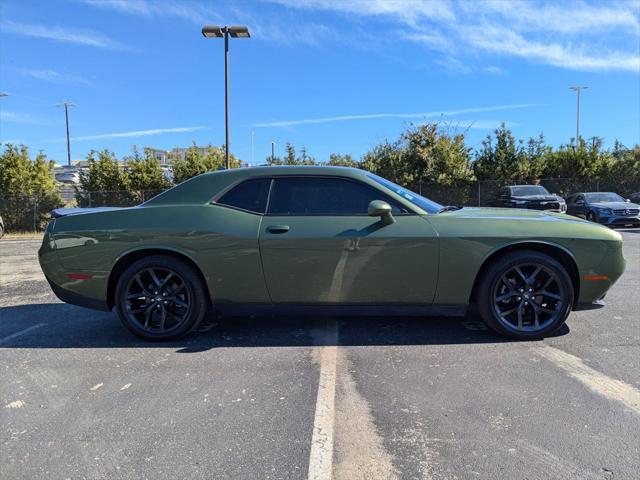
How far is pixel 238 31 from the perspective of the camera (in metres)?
16.1

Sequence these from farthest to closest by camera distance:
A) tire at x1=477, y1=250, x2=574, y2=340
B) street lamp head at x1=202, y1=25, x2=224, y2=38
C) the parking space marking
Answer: street lamp head at x1=202, y1=25, x2=224, y2=38 → tire at x1=477, y1=250, x2=574, y2=340 → the parking space marking

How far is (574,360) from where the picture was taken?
3.73m

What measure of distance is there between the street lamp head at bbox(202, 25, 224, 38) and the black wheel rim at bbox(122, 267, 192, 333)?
13.8 meters

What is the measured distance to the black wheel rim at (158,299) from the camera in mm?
4227

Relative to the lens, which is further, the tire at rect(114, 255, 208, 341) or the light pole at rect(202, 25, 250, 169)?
the light pole at rect(202, 25, 250, 169)

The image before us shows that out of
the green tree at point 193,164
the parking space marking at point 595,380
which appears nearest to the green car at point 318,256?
the parking space marking at point 595,380

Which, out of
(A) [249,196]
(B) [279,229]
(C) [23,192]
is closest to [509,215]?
(B) [279,229]

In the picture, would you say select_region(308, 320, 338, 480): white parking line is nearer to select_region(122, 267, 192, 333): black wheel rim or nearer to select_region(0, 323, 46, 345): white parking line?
select_region(122, 267, 192, 333): black wheel rim

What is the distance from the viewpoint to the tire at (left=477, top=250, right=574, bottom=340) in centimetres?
404

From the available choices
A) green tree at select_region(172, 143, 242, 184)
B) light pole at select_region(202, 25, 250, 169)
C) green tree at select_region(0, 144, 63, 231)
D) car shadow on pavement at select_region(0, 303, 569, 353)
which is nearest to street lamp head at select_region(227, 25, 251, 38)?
light pole at select_region(202, 25, 250, 169)

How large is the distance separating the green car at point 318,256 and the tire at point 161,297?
1 centimetres

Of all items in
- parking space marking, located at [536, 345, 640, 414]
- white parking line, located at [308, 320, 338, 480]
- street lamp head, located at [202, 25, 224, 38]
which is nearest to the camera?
white parking line, located at [308, 320, 338, 480]

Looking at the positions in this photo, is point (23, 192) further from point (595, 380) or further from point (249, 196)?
point (595, 380)

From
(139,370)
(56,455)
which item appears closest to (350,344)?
(139,370)
